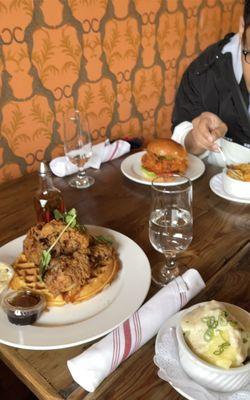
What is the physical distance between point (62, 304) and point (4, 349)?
0.15 metres

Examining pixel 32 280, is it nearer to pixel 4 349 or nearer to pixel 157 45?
pixel 4 349

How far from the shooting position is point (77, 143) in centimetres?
145

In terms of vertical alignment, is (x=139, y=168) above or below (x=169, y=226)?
below

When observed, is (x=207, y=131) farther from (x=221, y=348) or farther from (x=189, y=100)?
(x=221, y=348)

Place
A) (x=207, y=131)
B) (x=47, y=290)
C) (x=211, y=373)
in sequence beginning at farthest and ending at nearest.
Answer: (x=207, y=131)
(x=47, y=290)
(x=211, y=373)

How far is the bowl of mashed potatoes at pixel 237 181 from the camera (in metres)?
1.27

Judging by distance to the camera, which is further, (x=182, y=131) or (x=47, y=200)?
(x=182, y=131)

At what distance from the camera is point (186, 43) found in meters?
2.32

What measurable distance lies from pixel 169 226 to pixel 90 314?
0.27m

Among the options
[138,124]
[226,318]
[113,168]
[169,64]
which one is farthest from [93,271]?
[169,64]

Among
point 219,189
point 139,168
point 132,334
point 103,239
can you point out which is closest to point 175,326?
point 132,334

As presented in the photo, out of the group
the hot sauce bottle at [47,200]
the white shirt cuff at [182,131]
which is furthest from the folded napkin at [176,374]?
the white shirt cuff at [182,131]

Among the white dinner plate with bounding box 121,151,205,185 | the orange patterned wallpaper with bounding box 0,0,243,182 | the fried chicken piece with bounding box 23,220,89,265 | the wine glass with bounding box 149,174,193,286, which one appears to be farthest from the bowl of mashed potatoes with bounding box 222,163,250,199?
the orange patterned wallpaper with bounding box 0,0,243,182

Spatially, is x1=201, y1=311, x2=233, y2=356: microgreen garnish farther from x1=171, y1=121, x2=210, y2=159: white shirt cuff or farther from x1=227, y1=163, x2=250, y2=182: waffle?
x1=171, y1=121, x2=210, y2=159: white shirt cuff
